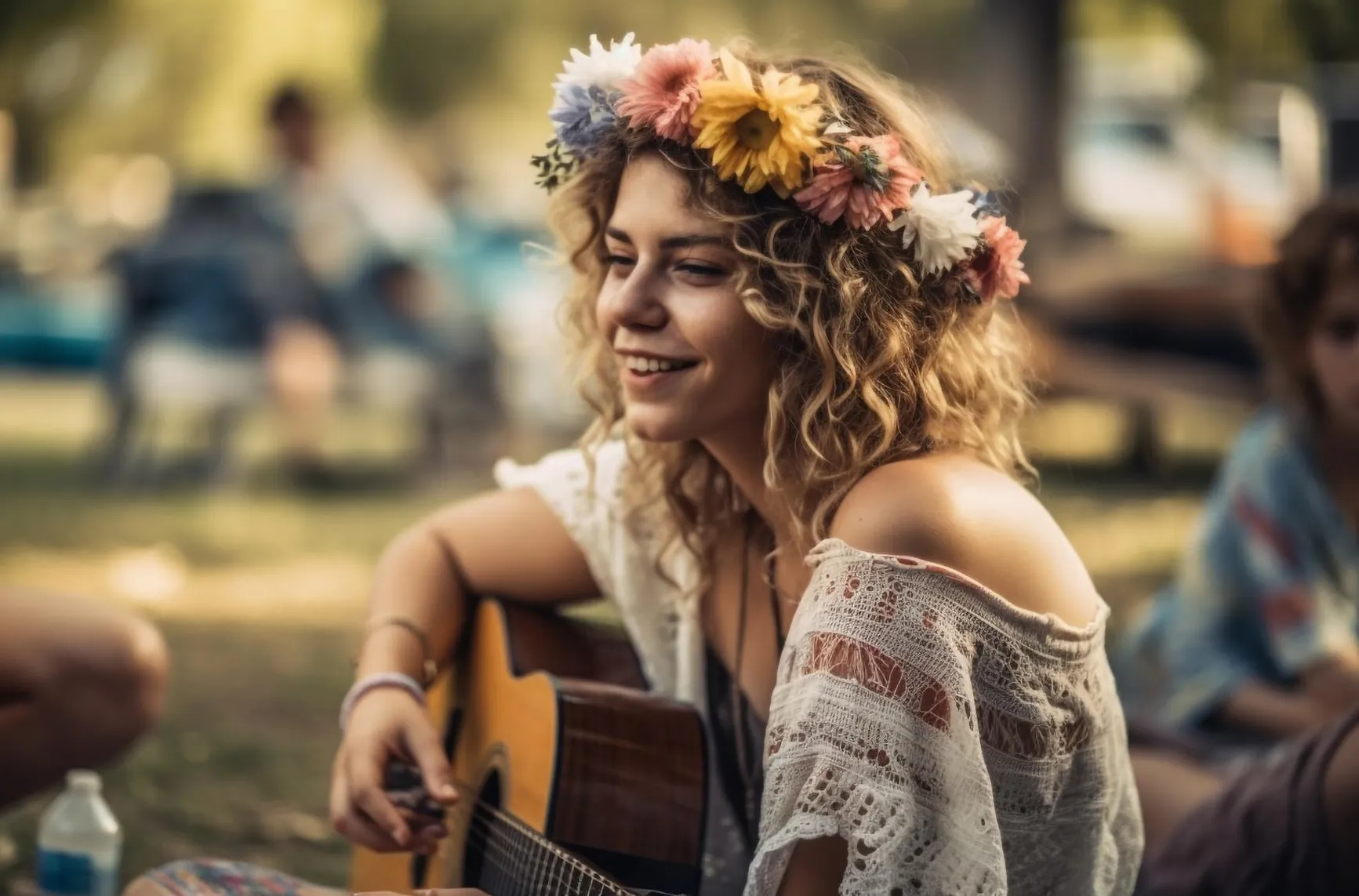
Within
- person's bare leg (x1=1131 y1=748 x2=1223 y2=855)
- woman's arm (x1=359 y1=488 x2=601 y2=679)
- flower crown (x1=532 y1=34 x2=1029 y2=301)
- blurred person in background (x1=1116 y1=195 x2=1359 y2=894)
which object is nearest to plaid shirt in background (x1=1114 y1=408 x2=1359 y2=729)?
blurred person in background (x1=1116 y1=195 x2=1359 y2=894)

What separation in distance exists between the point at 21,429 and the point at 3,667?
824 cm

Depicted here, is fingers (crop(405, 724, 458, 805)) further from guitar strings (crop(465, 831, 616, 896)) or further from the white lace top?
the white lace top

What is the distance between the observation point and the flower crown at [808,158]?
2141mm

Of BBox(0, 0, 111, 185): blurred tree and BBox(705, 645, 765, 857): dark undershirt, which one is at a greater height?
BBox(0, 0, 111, 185): blurred tree

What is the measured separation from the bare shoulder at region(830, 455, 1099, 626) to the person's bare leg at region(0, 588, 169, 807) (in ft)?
4.48

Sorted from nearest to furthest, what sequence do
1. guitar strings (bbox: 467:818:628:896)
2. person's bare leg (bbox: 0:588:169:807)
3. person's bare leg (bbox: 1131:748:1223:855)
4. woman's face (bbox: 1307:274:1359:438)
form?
guitar strings (bbox: 467:818:628:896), person's bare leg (bbox: 0:588:169:807), person's bare leg (bbox: 1131:748:1223:855), woman's face (bbox: 1307:274:1359:438)

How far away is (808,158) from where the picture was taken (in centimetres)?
215

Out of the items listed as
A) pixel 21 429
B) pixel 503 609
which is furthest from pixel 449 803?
pixel 21 429

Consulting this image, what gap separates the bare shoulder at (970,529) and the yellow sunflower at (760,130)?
390mm

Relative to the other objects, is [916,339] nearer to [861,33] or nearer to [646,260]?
[646,260]

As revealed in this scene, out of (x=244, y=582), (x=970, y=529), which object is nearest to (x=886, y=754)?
(x=970, y=529)

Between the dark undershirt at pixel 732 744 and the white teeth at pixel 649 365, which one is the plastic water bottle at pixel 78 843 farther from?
the white teeth at pixel 649 365

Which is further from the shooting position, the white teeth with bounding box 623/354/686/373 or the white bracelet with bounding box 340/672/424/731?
the white bracelet with bounding box 340/672/424/731

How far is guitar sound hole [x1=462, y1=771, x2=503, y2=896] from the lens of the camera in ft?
7.81
